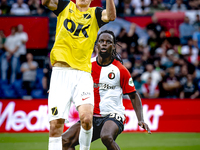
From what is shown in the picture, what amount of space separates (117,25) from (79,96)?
31.2 feet

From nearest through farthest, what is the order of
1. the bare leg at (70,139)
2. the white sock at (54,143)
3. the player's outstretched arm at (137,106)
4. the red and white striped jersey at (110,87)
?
the white sock at (54,143), the bare leg at (70,139), the player's outstretched arm at (137,106), the red and white striped jersey at (110,87)

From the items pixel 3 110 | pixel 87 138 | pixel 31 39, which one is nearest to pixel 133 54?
pixel 31 39

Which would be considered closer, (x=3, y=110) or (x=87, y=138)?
(x=87, y=138)

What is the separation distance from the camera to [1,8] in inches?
538

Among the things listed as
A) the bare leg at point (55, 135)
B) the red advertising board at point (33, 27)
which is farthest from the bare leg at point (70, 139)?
the red advertising board at point (33, 27)

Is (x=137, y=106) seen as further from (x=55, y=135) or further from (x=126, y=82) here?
(x=55, y=135)

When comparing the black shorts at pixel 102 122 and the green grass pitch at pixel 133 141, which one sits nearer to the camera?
the black shorts at pixel 102 122

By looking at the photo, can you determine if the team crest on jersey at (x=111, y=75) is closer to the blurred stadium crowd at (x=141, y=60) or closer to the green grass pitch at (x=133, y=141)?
the green grass pitch at (x=133, y=141)

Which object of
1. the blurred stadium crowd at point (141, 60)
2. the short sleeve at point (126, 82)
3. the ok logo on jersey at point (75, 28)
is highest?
Answer: the ok logo on jersey at point (75, 28)

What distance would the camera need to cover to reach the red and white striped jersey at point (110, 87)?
16.9 ft

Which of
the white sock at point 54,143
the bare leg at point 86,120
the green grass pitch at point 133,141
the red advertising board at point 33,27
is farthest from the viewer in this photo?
the red advertising board at point 33,27

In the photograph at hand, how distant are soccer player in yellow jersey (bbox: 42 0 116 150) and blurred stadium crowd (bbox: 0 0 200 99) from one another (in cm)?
626

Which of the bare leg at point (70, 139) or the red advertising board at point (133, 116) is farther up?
the bare leg at point (70, 139)

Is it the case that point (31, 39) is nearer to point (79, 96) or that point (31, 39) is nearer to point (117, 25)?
point (117, 25)
